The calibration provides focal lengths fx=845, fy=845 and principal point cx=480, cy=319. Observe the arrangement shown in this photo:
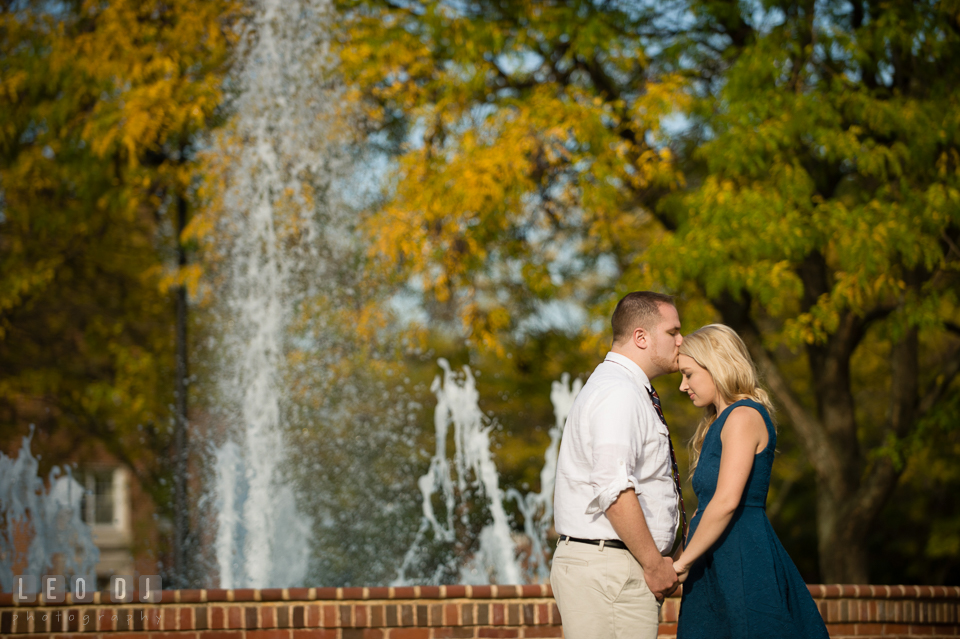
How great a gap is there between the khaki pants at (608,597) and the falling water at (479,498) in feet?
12.1

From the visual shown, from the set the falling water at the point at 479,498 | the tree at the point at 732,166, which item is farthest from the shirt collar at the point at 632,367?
the tree at the point at 732,166

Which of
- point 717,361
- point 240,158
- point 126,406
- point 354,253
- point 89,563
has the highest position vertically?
point 240,158

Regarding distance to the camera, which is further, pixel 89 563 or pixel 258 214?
pixel 258 214

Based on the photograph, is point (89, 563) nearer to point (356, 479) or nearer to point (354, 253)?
point (354, 253)

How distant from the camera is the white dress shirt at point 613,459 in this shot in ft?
8.11

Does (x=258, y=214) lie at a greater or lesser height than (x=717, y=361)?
greater

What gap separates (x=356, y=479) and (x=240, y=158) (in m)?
5.89

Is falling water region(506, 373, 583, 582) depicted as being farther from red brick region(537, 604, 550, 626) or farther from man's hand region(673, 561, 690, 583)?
man's hand region(673, 561, 690, 583)

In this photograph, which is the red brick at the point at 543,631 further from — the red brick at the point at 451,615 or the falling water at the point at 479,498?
the falling water at the point at 479,498

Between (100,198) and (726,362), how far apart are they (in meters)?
9.61

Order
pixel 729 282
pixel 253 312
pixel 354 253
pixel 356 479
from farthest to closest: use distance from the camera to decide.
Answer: pixel 356 479 < pixel 354 253 < pixel 253 312 < pixel 729 282

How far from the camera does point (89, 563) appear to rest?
6859 mm

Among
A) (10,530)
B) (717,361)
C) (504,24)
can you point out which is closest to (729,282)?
(504,24)

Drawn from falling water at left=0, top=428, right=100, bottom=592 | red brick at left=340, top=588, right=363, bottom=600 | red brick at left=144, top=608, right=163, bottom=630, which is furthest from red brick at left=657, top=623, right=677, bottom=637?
falling water at left=0, top=428, right=100, bottom=592
